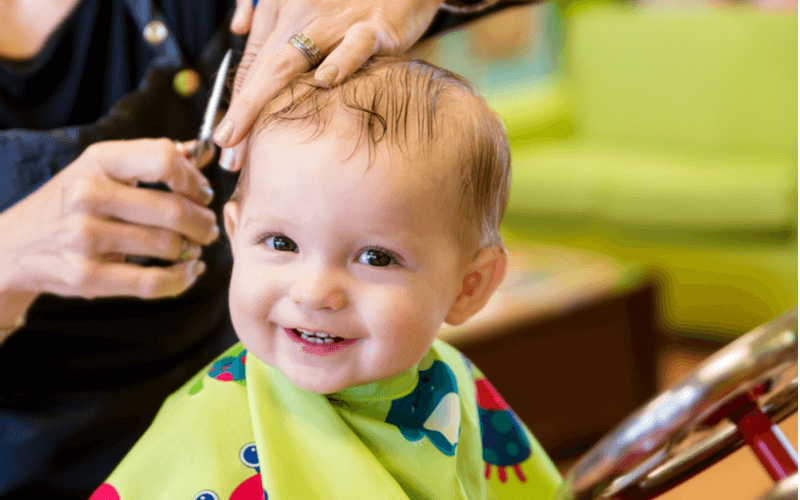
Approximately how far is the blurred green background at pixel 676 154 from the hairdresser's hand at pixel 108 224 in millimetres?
2046

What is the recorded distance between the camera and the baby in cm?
73

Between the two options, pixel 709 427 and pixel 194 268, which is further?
pixel 194 268

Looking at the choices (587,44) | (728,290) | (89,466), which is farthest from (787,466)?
(587,44)

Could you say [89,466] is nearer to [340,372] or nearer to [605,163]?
[340,372]

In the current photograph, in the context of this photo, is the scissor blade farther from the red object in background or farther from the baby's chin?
the red object in background

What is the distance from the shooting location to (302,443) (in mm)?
815

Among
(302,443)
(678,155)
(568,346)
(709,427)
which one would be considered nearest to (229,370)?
(302,443)

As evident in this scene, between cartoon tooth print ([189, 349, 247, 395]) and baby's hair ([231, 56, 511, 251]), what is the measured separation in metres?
0.20

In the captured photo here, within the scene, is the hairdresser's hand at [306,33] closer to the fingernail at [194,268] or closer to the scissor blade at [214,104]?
the scissor blade at [214,104]

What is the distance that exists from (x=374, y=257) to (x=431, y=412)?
0.24 m

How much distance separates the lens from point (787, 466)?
1.86ft

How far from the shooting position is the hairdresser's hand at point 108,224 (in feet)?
2.73

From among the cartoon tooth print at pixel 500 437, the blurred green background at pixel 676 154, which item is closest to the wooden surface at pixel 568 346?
the blurred green background at pixel 676 154

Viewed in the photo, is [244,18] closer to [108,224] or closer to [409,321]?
[108,224]
